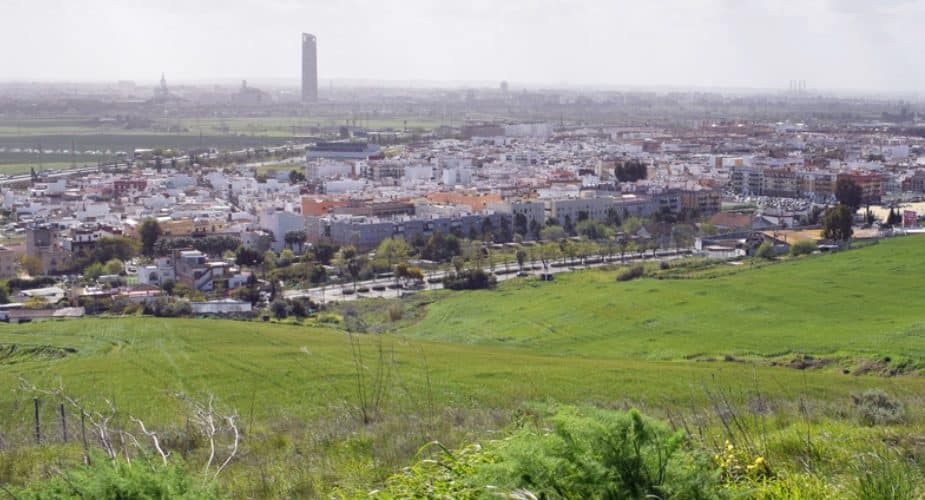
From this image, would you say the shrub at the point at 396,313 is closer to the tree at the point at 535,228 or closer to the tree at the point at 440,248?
the tree at the point at 440,248

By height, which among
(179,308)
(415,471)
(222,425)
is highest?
(415,471)

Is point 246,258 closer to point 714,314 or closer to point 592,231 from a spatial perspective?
point 592,231

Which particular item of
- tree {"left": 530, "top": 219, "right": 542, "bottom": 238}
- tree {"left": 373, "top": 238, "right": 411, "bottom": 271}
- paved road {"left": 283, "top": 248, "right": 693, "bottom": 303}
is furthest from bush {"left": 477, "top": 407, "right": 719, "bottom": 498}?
tree {"left": 530, "top": 219, "right": 542, "bottom": 238}

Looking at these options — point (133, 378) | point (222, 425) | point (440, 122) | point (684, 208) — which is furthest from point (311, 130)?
point (222, 425)

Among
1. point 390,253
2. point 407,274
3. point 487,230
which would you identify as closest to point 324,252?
point 390,253

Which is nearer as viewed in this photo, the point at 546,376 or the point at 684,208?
the point at 546,376

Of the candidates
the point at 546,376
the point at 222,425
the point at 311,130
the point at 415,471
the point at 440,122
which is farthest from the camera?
the point at 440,122

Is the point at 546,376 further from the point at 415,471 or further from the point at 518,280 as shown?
the point at 518,280

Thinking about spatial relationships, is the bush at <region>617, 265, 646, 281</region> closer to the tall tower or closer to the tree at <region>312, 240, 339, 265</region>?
the tree at <region>312, 240, 339, 265</region>
